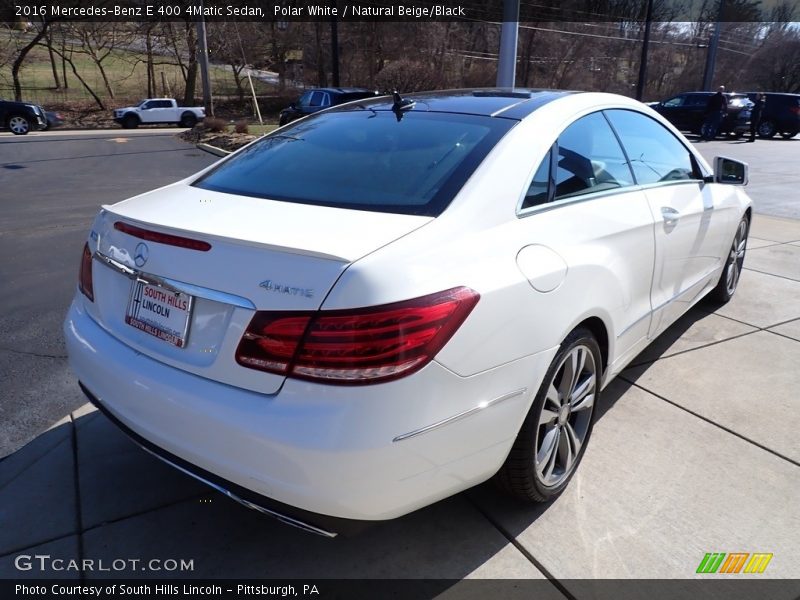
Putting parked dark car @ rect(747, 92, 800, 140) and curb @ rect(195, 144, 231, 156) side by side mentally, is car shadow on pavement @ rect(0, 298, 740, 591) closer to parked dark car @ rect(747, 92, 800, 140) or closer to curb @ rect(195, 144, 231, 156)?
curb @ rect(195, 144, 231, 156)

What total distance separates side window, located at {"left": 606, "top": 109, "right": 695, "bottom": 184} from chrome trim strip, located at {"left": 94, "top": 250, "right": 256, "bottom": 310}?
2.13m

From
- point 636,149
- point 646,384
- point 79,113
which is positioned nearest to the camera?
point 636,149

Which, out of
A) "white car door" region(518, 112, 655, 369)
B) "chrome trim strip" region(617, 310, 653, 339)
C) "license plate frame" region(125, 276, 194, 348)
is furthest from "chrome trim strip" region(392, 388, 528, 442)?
"chrome trim strip" region(617, 310, 653, 339)

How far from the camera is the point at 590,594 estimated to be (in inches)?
83.9

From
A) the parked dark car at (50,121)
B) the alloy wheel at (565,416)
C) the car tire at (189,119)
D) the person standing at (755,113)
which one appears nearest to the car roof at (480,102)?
the alloy wheel at (565,416)

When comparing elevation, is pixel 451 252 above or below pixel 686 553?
above

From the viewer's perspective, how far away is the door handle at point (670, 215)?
315cm

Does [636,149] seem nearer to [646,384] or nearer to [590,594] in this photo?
[646,384]

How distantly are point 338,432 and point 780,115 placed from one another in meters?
26.6

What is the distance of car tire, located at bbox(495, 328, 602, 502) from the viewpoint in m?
2.27

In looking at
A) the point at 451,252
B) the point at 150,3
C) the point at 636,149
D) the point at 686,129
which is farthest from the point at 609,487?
the point at 150,3

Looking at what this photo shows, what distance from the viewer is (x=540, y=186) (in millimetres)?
2406

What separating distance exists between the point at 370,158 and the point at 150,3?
38818 mm

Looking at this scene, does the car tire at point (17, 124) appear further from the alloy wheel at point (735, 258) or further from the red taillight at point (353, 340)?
the red taillight at point (353, 340)
